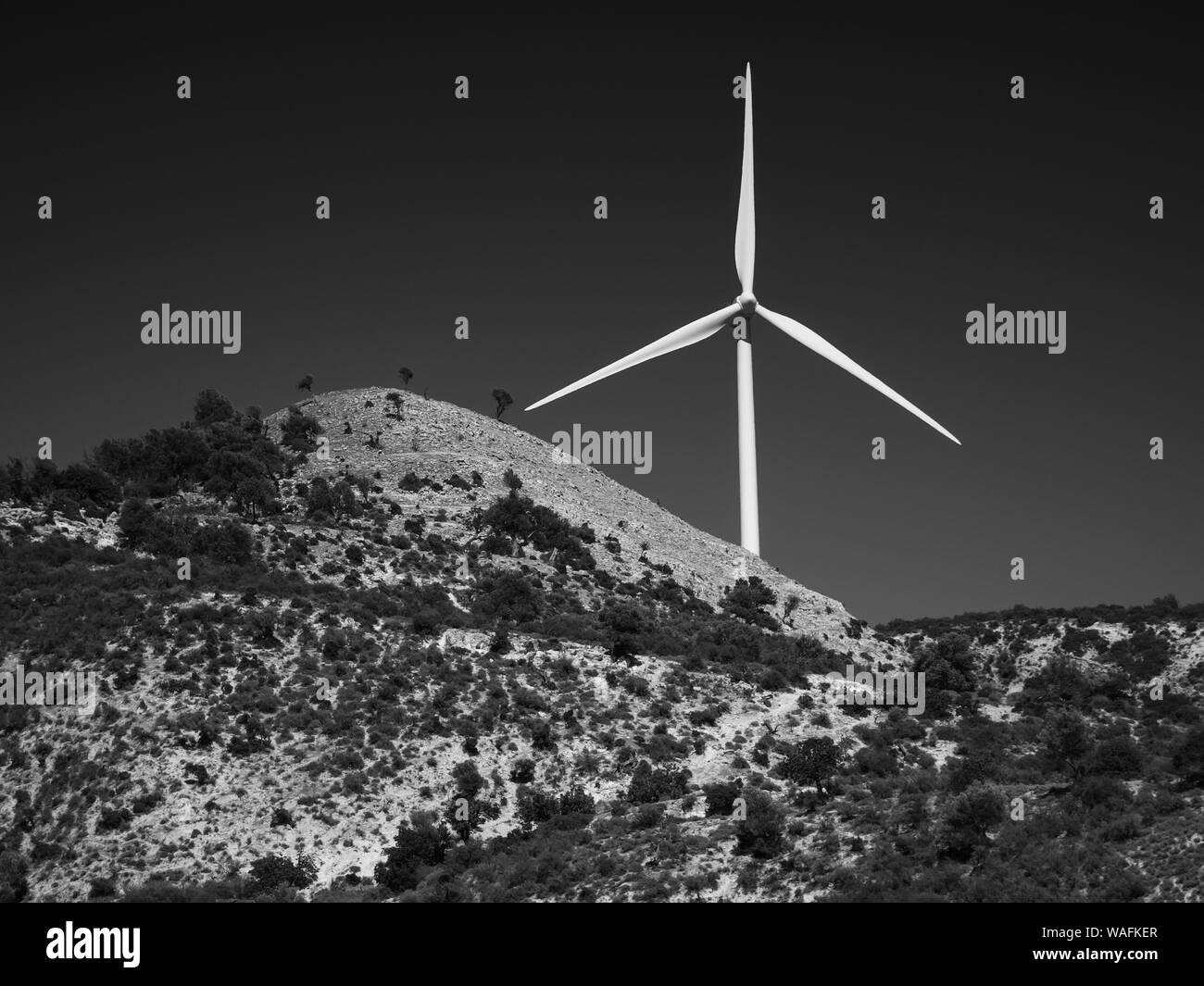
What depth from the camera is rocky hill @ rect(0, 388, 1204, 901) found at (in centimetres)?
4744

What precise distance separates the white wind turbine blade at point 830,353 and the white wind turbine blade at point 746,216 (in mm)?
2872

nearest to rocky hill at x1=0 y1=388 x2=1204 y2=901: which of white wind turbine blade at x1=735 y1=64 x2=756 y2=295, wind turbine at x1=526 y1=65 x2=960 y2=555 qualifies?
wind turbine at x1=526 y1=65 x2=960 y2=555

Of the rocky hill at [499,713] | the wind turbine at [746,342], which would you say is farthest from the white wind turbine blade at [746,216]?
the rocky hill at [499,713]

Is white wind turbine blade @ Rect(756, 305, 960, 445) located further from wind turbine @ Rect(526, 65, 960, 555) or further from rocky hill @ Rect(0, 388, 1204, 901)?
rocky hill @ Rect(0, 388, 1204, 901)

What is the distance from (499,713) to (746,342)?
115 feet

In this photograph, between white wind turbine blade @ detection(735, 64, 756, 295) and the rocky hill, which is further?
white wind turbine blade @ detection(735, 64, 756, 295)

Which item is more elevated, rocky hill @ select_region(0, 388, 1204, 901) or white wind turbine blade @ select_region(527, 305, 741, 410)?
white wind turbine blade @ select_region(527, 305, 741, 410)

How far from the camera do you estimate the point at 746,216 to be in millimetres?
89438

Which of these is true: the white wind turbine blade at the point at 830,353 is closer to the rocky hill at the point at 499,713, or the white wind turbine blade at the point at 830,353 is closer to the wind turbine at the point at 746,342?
the wind turbine at the point at 746,342

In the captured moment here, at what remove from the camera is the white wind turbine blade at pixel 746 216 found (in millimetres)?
87562

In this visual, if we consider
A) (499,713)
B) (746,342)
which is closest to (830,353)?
(746,342)

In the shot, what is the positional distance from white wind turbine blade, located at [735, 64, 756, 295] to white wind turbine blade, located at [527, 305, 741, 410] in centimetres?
271

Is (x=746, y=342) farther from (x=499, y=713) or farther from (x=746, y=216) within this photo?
(x=499, y=713)
